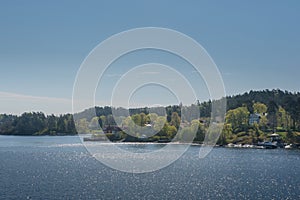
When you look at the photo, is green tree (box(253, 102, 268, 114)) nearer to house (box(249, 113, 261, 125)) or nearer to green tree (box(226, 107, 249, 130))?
house (box(249, 113, 261, 125))

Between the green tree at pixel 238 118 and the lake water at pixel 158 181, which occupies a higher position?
the green tree at pixel 238 118

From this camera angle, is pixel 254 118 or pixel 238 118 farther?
pixel 254 118

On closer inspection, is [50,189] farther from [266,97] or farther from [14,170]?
[266,97]

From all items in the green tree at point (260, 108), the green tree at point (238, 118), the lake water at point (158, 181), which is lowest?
the lake water at point (158, 181)

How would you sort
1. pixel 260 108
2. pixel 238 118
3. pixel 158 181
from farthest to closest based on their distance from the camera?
1. pixel 260 108
2. pixel 238 118
3. pixel 158 181

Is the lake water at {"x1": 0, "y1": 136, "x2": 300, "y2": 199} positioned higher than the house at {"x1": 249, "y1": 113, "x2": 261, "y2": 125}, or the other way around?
the house at {"x1": 249, "y1": 113, "x2": 261, "y2": 125}

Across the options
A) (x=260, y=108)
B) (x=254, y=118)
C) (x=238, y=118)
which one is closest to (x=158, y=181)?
(x=238, y=118)

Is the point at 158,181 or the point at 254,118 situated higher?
the point at 254,118

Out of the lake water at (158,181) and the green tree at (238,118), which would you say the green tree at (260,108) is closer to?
the green tree at (238,118)

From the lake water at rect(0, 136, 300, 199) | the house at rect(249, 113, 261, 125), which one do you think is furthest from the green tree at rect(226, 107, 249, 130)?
the lake water at rect(0, 136, 300, 199)

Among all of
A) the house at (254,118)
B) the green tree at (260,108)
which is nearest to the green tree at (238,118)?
the green tree at (260,108)

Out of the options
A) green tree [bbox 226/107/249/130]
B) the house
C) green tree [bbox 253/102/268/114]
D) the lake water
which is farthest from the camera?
the house

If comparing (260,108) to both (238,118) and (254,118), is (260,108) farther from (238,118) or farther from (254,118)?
(238,118)

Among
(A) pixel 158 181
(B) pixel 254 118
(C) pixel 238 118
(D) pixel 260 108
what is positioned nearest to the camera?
(A) pixel 158 181
